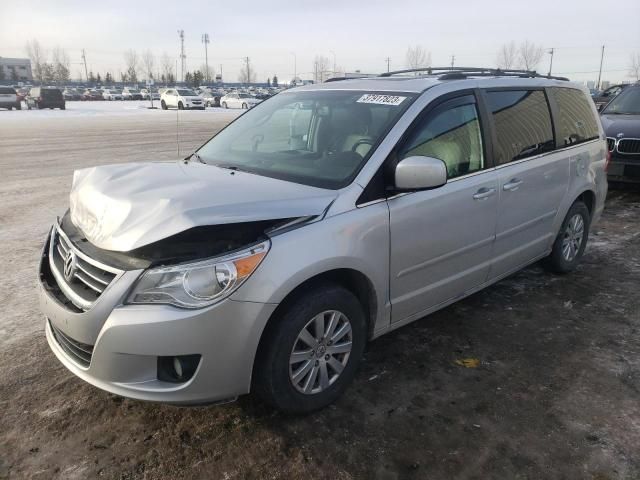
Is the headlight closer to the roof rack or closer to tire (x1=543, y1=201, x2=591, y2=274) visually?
the roof rack

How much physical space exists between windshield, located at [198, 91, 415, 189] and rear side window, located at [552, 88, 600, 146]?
205 centimetres

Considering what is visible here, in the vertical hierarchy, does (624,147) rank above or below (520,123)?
below

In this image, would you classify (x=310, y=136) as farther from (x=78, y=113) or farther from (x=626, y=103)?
(x=78, y=113)

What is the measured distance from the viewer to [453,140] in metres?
3.61

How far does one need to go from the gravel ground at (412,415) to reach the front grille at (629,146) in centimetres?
469

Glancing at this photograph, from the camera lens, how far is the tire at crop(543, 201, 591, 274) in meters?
4.96

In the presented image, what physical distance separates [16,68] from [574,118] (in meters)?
138

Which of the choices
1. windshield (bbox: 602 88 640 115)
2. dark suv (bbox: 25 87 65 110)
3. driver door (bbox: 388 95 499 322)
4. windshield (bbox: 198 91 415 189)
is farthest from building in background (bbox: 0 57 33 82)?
driver door (bbox: 388 95 499 322)

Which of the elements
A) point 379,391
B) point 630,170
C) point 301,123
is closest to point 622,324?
point 379,391

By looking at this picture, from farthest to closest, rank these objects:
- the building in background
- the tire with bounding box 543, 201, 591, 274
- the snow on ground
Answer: the building in background, the snow on ground, the tire with bounding box 543, 201, 591, 274

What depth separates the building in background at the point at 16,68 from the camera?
11471cm

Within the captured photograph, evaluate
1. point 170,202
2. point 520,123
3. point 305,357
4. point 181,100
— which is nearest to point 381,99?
point 520,123

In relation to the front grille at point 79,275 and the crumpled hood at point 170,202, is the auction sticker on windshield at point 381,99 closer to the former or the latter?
the crumpled hood at point 170,202

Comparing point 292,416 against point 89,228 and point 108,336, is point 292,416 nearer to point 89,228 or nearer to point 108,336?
point 108,336
